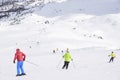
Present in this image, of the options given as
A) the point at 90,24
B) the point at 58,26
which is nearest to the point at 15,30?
the point at 58,26

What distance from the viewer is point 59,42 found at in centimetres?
14738

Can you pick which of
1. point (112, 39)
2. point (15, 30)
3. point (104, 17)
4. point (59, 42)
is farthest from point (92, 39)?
point (15, 30)

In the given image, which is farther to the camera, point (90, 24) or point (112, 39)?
point (90, 24)

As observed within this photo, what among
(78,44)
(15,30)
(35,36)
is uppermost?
(15,30)

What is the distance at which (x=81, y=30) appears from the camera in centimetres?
18250

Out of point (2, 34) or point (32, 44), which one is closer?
point (32, 44)

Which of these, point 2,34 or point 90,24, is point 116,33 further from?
Answer: point 2,34

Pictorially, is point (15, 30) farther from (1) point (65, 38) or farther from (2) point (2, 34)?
(1) point (65, 38)

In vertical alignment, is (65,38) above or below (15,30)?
below

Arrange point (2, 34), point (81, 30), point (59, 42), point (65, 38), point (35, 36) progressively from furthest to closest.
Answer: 1. point (2, 34)
2. point (81, 30)
3. point (35, 36)
4. point (65, 38)
5. point (59, 42)

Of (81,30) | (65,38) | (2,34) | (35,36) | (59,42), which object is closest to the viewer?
(59,42)

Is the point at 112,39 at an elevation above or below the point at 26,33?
below

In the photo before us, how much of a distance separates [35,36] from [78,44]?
89.4 feet

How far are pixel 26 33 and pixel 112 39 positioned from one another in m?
42.2
